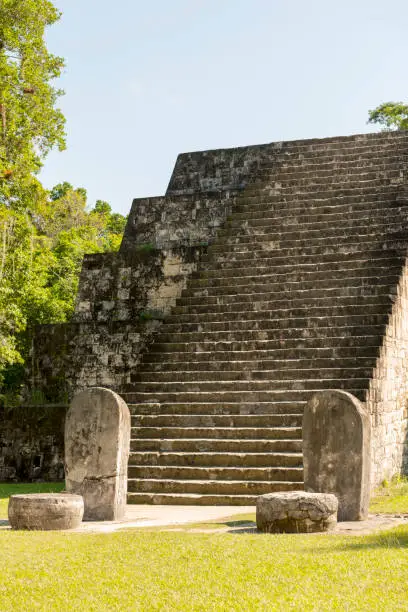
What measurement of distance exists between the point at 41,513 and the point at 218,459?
3.08 meters

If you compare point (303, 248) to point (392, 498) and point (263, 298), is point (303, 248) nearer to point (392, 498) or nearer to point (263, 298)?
point (263, 298)

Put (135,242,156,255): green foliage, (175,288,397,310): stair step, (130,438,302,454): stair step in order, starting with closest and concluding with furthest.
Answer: (130,438,302,454): stair step, (175,288,397,310): stair step, (135,242,156,255): green foliage

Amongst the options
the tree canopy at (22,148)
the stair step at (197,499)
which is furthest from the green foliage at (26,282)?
the stair step at (197,499)

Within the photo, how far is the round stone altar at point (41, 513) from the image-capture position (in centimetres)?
674

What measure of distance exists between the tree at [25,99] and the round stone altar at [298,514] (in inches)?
349

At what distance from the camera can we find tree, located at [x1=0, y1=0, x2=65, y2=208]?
46.7ft

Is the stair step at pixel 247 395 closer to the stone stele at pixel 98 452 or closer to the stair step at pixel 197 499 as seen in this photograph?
the stair step at pixel 197 499

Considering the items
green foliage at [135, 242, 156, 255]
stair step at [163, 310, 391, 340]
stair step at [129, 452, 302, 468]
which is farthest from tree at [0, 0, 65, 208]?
stair step at [129, 452, 302, 468]

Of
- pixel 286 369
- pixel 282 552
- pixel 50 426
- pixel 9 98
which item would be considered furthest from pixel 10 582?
pixel 9 98

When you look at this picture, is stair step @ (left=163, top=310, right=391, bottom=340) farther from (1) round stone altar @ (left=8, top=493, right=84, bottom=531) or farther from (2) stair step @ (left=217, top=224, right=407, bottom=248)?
(1) round stone altar @ (left=8, top=493, right=84, bottom=531)

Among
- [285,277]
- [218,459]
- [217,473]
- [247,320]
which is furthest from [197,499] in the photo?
[285,277]

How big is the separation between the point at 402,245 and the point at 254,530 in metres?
6.85

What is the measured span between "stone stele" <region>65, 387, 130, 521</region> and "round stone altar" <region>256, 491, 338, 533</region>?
168 centimetres

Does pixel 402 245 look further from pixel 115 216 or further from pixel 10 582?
pixel 115 216
